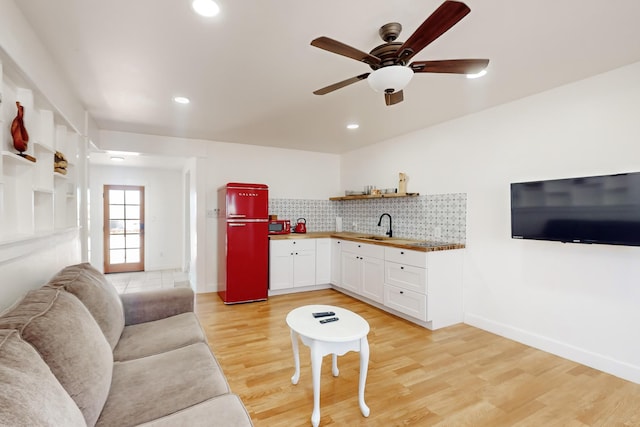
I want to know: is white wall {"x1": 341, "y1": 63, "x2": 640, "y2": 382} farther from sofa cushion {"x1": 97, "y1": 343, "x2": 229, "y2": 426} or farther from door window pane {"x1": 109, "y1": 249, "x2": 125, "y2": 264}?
door window pane {"x1": 109, "y1": 249, "x2": 125, "y2": 264}

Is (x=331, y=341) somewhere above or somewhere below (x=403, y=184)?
below

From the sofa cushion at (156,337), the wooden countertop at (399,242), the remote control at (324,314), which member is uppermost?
the wooden countertop at (399,242)

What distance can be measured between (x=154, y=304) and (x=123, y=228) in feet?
16.7

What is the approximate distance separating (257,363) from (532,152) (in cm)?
318

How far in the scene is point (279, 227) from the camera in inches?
193

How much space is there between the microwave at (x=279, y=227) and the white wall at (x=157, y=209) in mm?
3026

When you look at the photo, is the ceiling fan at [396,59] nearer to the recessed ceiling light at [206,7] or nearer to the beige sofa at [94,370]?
the recessed ceiling light at [206,7]

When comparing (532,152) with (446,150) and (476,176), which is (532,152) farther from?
(446,150)

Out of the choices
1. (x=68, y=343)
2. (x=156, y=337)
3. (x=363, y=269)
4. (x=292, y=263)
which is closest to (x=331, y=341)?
(x=156, y=337)

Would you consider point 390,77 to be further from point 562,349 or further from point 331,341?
point 562,349

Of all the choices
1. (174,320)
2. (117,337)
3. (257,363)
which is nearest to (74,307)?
(117,337)

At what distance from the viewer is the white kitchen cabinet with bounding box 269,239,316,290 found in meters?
4.58

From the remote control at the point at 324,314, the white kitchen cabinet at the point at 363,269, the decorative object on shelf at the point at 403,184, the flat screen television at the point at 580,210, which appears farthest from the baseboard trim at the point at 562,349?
the remote control at the point at 324,314

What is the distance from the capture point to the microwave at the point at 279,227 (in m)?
4.85
